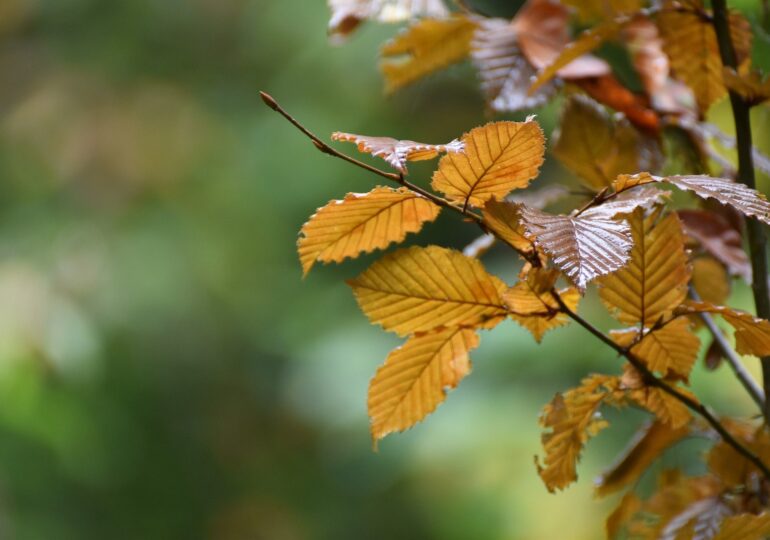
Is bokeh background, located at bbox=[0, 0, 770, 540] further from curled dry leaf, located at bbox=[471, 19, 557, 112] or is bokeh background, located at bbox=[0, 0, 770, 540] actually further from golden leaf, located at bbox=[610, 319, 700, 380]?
golden leaf, located at bbox=[610, 319, 700, 380]

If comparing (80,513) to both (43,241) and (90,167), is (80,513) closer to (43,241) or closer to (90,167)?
(43,241)

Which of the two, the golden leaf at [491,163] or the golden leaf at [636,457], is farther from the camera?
the golden leaf at [636,457]

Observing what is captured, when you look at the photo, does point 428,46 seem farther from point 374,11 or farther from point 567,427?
point 567,427

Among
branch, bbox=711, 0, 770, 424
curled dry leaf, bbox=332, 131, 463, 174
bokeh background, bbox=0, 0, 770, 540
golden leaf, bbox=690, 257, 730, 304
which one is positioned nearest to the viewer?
curled dry leaf, bbox=332, 131, 463, 174

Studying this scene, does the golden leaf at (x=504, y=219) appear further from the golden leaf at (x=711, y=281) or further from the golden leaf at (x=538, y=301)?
the golden leaf at (x=711, y=281)

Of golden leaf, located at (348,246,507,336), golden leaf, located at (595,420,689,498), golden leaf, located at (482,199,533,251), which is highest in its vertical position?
golden leaf, located at (482,199,533,251)

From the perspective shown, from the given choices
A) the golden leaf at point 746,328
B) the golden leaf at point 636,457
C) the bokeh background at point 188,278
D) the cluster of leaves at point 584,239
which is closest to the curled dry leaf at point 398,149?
the cluster of leaves at point 584,239

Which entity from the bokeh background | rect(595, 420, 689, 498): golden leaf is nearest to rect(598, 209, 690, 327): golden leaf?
rect(595, 420, 689, 498): golden leaf
